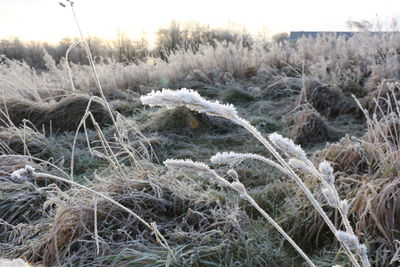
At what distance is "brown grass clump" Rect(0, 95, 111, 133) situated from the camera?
579 centimetres

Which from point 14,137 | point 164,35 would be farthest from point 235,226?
point 164,35

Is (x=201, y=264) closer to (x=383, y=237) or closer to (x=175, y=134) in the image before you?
(x=383, y=237)

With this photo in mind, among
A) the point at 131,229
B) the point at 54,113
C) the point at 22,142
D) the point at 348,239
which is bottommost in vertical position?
the point at 54,113

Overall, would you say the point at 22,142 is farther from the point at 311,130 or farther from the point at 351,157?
the point at 351,157

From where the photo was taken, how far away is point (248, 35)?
43.3 feet

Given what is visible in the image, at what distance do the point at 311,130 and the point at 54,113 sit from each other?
11.2ft

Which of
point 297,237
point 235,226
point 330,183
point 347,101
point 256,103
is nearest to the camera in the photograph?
point 330,183

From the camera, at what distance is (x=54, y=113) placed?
5.86 metres

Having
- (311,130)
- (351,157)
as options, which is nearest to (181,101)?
(351,157)

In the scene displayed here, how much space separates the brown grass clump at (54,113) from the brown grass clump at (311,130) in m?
2.63

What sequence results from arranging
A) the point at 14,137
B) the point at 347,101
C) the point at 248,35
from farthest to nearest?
1. the point at 248,35
2. the point at 347,101
3. the point at 14,137

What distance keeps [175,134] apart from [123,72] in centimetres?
361

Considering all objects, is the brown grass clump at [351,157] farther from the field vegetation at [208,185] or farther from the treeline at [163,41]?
the treeline at [163,41]

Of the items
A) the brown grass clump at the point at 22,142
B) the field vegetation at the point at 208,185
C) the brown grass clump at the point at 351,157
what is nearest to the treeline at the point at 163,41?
the field vegetation at the point at 208,185
